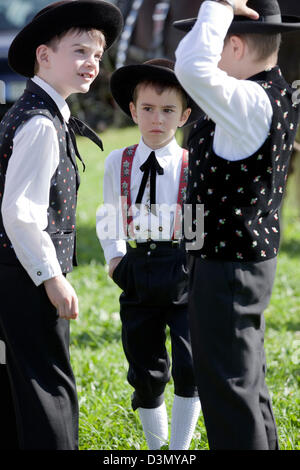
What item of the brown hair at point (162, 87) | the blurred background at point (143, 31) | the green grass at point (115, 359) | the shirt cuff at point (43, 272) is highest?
the blurred background at point (143, 31)

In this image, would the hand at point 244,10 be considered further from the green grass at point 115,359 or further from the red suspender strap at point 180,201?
the green grass at point 115,359

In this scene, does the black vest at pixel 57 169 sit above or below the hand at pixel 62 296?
above

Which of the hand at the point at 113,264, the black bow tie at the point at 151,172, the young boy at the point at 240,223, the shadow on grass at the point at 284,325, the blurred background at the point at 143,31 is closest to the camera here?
the young boy at the point at 240,223

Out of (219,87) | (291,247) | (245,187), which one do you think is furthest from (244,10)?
(291,247)

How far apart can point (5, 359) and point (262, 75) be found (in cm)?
130

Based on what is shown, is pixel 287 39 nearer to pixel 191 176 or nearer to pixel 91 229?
pixel 91 229

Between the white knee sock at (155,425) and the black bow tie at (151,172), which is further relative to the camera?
the white knee sock at (155,425)

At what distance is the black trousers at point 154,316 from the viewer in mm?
2705

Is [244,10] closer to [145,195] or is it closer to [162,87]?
[162,87]

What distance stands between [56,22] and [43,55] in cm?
12

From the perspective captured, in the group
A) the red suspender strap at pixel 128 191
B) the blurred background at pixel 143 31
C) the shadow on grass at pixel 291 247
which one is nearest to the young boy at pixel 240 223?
the red suspender strap at pixel 128 191

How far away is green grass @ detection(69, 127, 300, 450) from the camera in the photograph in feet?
10.5

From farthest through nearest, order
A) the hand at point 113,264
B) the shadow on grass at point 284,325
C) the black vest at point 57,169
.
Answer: the shadow on grass at point 284,325 → the hand at point 113,264 → the black vest at point 57,169

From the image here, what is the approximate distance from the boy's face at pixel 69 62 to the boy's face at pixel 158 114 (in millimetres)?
386
